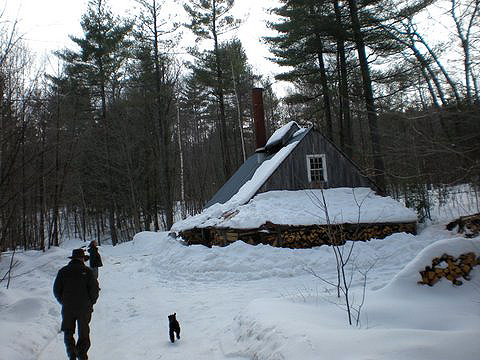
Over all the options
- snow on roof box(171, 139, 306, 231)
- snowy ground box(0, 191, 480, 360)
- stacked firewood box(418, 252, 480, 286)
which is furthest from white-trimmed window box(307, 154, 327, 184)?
stacked firewood box(418, 252, 480, 286)

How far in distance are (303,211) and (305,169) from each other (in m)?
3.02

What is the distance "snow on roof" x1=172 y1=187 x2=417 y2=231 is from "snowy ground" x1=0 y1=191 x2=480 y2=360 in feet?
3.96

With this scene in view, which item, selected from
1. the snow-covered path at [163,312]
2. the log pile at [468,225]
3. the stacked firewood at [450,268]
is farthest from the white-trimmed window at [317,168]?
the stacked firewood at [450,268]

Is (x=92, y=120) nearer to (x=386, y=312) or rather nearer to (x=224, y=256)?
(x=224, y=256)

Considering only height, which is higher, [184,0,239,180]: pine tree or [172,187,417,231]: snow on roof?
[184,0,239,180]: pine tree

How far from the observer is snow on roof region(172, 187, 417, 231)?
1402 cm

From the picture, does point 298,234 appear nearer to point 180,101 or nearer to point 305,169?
point 305,169

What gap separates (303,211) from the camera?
48.3ft

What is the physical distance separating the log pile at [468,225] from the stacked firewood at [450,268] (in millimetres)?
7167

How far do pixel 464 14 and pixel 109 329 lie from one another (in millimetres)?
8341

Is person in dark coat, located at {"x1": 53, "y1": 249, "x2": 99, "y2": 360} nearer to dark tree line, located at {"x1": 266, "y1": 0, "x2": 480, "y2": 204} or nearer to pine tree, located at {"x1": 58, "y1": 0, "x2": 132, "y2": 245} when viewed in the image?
dark tree line, located at {"x1": 266, "y1": 0, "x2": 480, "y2": 204}

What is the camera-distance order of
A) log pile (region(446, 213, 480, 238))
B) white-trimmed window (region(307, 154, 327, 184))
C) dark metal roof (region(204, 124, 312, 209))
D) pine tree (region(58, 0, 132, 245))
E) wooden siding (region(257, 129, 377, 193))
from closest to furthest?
log pile (region(446, 213, 480, 238)) < wooden siding (region(257, 129, 377, 193)) < white-trimmed window (region(307, 154, 327, 184)) < dark metal roof (region(204, 124, 312, 209)) < pine tree (region(58, 0, 132, 245))

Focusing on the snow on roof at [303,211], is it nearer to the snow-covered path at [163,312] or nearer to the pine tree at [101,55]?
the snow-covered path at [163,312]

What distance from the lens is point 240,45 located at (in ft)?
93.6
